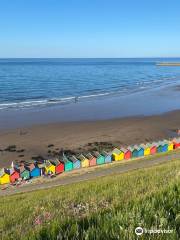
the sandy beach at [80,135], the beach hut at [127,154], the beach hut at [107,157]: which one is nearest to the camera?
the beach hut at [107,157]

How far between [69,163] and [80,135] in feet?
35.7

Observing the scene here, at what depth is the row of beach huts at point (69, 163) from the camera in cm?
2389

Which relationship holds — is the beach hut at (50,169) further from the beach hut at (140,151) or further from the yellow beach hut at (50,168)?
the beach hut at (140,151)

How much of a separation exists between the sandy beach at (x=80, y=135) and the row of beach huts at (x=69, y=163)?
10.5 ft

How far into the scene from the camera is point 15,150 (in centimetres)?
3119

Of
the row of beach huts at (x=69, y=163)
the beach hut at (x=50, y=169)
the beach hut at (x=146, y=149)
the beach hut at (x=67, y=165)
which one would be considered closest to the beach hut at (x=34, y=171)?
the row of beach huts at (x=69, y=163)

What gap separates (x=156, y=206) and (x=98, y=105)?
164ft

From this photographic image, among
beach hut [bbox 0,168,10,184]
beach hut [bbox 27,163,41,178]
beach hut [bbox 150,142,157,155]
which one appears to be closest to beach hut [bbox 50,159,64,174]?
beach hut [bbox 27,163,41,178]

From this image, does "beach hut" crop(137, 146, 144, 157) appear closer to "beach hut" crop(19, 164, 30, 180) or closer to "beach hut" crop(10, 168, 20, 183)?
"beach hut" crop(19, 164, 30, 180)

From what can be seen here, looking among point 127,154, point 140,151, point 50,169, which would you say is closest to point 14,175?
point 50,169

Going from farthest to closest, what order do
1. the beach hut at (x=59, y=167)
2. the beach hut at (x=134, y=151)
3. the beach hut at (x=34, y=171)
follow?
the beach hut at (x=134, y=151), the beach hut at (x=59, y=167), the beach hut at (x=34, y=171)

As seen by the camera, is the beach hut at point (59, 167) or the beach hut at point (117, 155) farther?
the beach hut at point (117, 155)

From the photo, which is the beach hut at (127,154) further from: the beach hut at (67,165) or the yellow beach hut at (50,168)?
the yellow beach hut at (50,168)

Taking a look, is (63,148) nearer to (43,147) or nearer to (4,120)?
(43,147)
